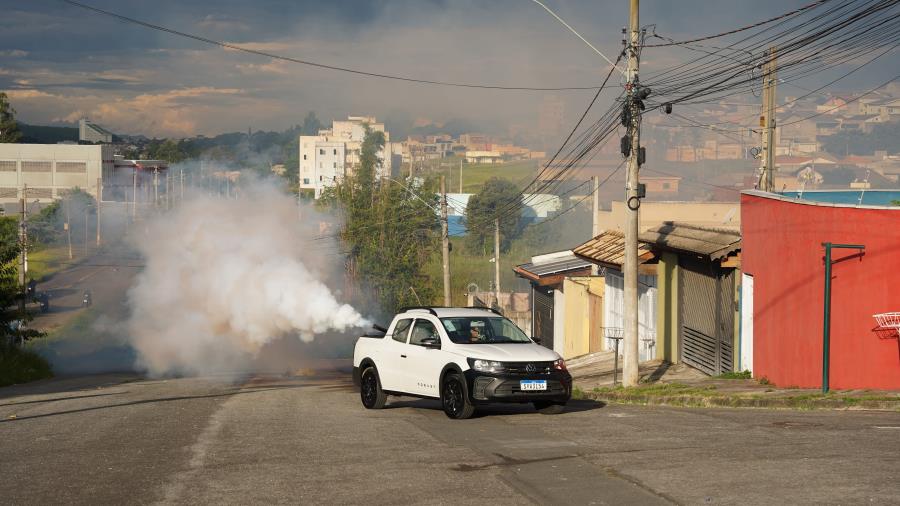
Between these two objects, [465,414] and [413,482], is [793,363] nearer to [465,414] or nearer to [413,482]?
[465,414]

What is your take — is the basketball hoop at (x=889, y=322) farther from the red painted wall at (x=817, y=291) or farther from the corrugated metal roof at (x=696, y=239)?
the corrugated metal roof at (x=696, y=239)

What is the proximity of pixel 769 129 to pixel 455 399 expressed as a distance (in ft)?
54.6

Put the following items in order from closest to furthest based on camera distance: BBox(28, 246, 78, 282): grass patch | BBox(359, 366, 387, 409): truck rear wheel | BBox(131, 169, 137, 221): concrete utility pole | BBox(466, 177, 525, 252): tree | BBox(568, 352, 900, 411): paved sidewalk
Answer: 1. BBox(568, 352, 900, 411): paved sidewalk
2. BBox(359, 366, 387, 409): truck rear wheel
3. BBox(28, 246, 78, 282): grass patch
4. BBox(131, 169, 137, 221): concrete utility pole
5. BBox(466, 177, 525, 252): tree

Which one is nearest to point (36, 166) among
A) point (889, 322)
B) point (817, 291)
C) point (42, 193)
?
point (42, 193)

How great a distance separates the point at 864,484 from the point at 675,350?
1823cm

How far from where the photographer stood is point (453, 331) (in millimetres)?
16312

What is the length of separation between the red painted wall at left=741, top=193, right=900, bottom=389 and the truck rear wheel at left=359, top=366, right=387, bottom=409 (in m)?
7.79

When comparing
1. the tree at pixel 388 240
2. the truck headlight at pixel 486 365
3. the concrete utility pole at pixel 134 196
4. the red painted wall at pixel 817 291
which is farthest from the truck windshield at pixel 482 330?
the concrete utility pole at pixel 134 196

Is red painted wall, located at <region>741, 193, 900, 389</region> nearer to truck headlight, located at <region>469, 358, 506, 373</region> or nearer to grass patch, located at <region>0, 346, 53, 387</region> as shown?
truck headlight, located at <region>469, 358, 506, 373</region>

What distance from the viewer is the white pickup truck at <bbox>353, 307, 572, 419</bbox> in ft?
49.3

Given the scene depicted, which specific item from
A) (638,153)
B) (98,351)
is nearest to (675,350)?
(638,153)

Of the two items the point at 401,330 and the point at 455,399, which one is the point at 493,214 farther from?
the point at 455,399

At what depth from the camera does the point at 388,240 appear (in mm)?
76250

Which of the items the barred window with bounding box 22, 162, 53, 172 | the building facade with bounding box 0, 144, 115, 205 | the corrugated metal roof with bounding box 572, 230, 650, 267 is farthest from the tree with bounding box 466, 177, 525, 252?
the corrugated metal roof with bounding box 572, 230, 650, 267
